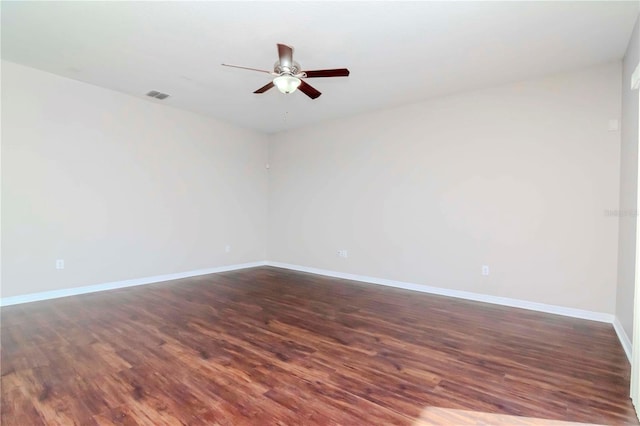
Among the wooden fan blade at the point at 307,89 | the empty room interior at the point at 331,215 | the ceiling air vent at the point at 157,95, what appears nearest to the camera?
the empty room interior at the point at 331,215

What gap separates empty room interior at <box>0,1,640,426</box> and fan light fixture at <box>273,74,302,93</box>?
0.02 meters

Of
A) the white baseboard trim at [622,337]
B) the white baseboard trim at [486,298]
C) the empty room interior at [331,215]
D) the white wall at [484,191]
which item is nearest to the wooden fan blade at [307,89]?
the empty room interior at [331,215]

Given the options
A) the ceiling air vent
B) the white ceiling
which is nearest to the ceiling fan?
the white ceiling

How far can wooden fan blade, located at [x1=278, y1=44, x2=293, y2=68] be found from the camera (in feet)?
8.67

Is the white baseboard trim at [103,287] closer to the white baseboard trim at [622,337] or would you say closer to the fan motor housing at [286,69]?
the fan motor housing at [286,69]

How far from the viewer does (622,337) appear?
2.90m

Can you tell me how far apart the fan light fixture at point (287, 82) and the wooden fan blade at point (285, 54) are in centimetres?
12

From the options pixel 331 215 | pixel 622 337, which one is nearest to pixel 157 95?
pixel 331 215

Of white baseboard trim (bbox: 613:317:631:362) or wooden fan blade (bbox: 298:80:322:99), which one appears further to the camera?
wooden fan blade (bbox: 298:80:322:99)

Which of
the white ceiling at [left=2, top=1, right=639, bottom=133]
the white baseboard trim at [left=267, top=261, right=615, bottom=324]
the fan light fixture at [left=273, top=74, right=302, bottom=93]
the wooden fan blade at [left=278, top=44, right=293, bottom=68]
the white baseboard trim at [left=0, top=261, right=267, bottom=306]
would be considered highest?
the white ceiling at [left=2, top=1, right=639, bottom=133]

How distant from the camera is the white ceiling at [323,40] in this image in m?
2.62

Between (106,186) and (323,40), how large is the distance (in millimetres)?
3667

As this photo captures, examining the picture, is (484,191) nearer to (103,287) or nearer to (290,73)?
(290,73)

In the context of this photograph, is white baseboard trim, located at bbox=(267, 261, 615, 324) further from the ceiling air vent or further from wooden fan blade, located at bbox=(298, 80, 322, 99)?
the ceiling air vent
